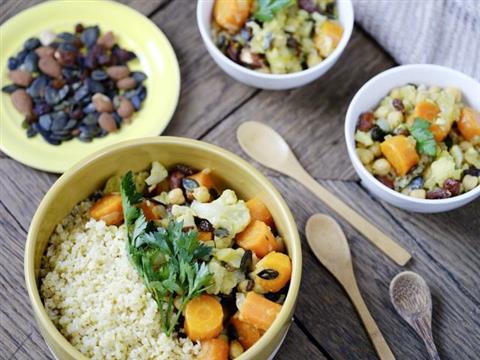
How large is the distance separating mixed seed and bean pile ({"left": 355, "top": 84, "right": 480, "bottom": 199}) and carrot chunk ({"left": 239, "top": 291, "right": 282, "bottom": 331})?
1.42 ft

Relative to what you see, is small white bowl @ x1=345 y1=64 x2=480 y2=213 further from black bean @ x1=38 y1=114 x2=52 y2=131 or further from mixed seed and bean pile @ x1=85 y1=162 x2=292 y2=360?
black bean @ x1=38 y1=114 x2=52 y2=131

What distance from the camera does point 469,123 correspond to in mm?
1752

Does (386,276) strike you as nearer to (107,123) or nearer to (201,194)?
(201,194)

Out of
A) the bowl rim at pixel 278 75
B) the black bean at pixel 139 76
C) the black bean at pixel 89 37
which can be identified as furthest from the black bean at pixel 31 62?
the bowl rim at pixel 278 75

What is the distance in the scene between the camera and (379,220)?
1794 millimetres

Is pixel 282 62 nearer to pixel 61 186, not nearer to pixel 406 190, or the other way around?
pixel 406 190

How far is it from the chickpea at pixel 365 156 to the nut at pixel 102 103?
2.02 feet

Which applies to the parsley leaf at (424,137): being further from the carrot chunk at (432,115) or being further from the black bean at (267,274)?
the black bean at (267,274)

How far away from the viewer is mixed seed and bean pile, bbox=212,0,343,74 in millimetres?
1825

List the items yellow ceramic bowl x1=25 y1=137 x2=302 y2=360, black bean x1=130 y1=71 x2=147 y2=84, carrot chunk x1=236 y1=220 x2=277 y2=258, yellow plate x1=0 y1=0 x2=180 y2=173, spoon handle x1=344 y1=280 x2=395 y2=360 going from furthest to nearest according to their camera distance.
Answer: black bean x1=130 y1=71 x2=147 y2=84 → yellow plate x1=0 y1=0 x2=180 y2=173 → spoon handle x1=344 y1=280 x2=395 y2=360 → carrot chunk x1=236 y1=220 x2=277 y2=258 → yellow ceramic bowl x1=25 y1=137 x2=302 y2=360

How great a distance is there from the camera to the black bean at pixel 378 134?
176 cm

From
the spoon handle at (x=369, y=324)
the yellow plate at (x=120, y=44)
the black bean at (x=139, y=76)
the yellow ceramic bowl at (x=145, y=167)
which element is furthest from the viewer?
the black bean at (x=139, y=76)

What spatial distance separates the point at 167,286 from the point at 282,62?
0.66m

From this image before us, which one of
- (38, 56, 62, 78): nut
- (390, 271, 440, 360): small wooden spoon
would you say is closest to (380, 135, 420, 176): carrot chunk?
(390, 271, 440, 360): small wooden spoon
